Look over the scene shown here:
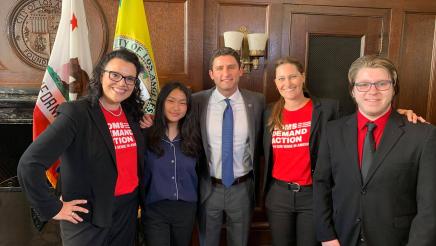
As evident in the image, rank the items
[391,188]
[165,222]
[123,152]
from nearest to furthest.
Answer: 1. [391,188]
2. [123,152]
3. [165,222]

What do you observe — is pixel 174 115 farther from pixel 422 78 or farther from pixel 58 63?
pixel 422 78

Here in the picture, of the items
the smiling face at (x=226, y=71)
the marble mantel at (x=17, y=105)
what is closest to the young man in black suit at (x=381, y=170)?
the smiling face at (x=226, y=71)

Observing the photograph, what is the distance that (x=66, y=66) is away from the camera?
88.0 inches

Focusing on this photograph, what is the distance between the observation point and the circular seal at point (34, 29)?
244 centimetres

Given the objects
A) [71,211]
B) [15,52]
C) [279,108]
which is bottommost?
[71,211]

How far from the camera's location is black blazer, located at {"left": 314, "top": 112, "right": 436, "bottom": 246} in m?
1.33

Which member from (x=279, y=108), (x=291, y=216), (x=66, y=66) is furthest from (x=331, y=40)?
(x=66, y=66)

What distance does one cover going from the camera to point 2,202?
A: 99.7 inches

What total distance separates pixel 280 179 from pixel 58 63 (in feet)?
5.42

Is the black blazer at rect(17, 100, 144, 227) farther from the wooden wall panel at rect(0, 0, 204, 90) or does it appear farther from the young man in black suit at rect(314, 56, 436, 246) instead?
the wooden wall panel at rect(0, 0, 204, 90)

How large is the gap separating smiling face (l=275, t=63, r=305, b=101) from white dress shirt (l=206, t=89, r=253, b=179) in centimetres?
33

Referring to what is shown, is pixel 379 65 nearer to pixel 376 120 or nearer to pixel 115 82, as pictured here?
pixel 376 120

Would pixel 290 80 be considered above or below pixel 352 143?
above

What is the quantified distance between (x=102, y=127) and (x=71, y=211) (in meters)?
0.39
